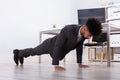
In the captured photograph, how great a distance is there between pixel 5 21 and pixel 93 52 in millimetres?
2529

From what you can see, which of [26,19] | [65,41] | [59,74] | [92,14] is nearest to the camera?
[59,74]

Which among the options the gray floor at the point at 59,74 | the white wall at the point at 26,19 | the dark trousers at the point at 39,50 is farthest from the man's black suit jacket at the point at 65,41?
the white wall at the point at 26,19

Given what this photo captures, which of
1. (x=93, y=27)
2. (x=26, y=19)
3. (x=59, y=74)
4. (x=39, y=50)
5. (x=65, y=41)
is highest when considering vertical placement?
(x=26, y=19)

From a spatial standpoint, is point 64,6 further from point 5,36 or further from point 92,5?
point 5,36

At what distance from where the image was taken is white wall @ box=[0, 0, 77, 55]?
15.6 ft

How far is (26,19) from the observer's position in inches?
204

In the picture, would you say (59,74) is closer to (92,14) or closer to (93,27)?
(93,27)

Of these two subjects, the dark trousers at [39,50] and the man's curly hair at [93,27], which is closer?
the man's curly hair at [93,27]

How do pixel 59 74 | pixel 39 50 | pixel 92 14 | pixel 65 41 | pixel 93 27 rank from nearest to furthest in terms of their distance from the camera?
pixel 59 74
pixel 93 27
pixel 65 41
pixel 39 50
pixel 92 14

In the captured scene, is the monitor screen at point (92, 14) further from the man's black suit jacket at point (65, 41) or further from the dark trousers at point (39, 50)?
the man's black suit jacket at point (65, 41)

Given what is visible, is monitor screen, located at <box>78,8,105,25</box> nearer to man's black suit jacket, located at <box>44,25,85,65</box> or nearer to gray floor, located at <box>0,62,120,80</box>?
man's black suit jacket, located at <box>44,25,85,65</box>

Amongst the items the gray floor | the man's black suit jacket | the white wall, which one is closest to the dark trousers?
the man's black suit jacket

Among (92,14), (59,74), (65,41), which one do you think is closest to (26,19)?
(92,14)

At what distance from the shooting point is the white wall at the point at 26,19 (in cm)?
475
